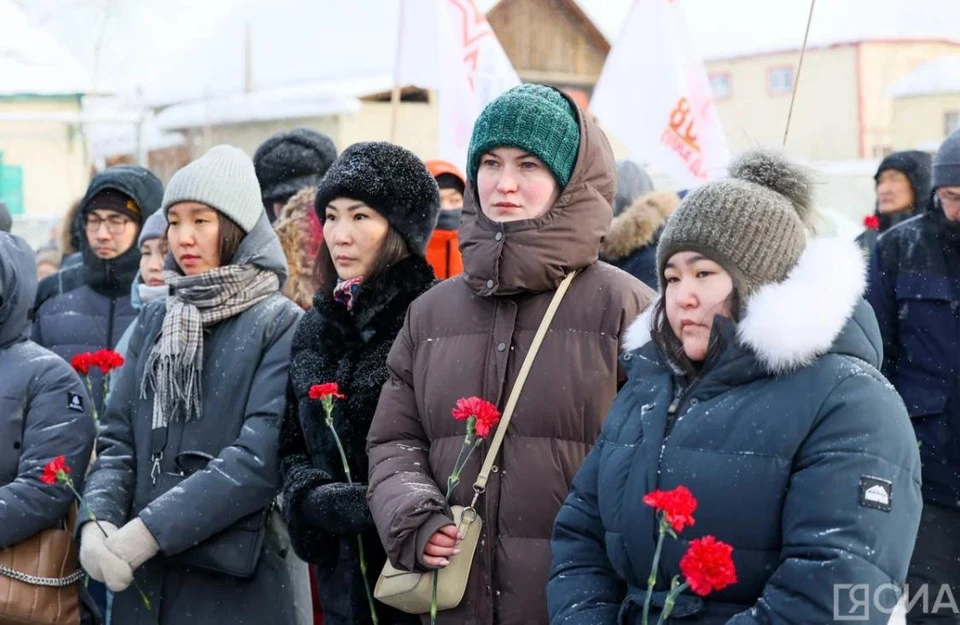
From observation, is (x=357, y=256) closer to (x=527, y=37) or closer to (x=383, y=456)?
(x=383, y=456)

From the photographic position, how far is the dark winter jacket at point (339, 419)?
4.09 meters

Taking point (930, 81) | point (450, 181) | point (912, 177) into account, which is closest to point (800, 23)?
point (930, 81)

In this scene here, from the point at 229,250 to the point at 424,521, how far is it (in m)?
1.61

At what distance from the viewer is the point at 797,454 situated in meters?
2.83

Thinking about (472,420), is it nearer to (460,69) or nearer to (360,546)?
(360,546)

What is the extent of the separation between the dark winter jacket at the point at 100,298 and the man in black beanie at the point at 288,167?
2.12 ft

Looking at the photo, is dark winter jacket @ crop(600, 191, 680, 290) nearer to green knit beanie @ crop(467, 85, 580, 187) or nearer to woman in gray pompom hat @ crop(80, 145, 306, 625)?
woman in gray pompom hat @ crop(80, 145, 306, 625)

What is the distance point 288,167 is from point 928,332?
310 centimetres

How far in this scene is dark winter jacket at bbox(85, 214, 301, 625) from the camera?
→ 4.33 metres

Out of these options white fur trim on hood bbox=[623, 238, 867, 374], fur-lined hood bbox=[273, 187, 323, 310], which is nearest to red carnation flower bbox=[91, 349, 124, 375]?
fur-lined hood bbox=[273, 187, 323, 310]

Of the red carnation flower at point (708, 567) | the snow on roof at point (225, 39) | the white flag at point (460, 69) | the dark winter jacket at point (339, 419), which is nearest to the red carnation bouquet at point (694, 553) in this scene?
the red carnation flower at point (708, 567)

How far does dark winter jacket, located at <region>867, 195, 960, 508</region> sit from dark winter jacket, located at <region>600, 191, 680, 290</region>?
37.8 inches

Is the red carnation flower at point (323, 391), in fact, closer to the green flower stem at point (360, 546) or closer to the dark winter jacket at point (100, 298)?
the green flower stem at point (360, 546)

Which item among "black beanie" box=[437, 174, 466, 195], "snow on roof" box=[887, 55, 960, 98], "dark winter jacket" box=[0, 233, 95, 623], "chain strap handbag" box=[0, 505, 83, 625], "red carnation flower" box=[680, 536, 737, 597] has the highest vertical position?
"snow on roof" box=[887, 55, 960, 98]
